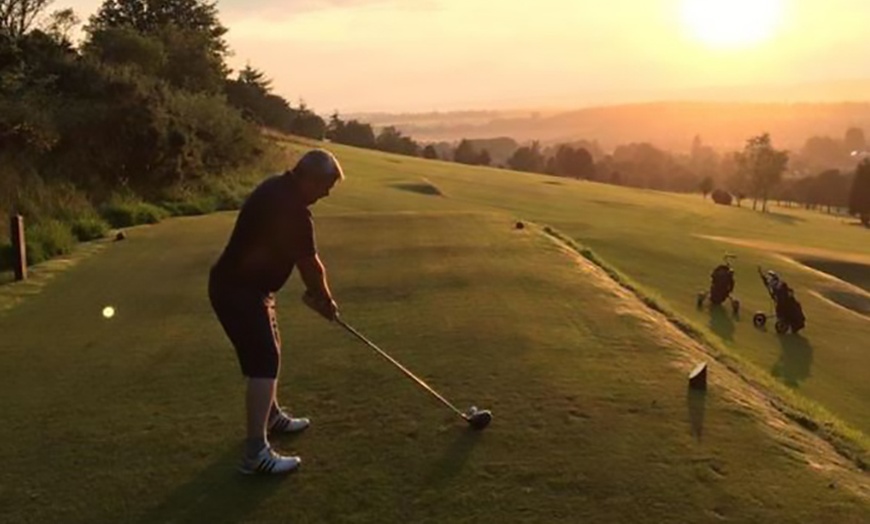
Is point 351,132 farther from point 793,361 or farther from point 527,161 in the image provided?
point 793,361

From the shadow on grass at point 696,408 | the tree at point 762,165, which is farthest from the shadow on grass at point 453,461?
the tree at point 762,165

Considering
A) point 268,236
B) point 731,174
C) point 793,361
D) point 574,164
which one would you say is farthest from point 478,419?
point 574,164

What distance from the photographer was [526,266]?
16.0 meters

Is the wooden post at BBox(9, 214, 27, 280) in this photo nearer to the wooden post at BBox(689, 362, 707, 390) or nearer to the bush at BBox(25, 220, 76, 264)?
the bush at BBox(25, 220, 76, 264)

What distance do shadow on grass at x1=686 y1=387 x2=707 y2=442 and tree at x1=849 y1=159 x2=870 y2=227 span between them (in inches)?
3422

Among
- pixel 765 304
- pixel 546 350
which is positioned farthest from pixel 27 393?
pixel 765 304

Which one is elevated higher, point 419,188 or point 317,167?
point 317,167

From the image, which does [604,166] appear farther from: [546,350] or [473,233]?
[546,350]

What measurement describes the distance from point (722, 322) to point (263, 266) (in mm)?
15856

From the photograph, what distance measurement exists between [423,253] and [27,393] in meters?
9.68

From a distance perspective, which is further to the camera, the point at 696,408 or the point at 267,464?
the point at 696,408

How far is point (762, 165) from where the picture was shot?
96.4 meters

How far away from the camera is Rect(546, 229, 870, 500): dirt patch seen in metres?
6.98

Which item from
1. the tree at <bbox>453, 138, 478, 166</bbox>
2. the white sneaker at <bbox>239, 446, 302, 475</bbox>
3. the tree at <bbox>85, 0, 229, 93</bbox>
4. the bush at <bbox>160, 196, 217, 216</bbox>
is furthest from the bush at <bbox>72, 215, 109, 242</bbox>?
the tree at <bbox>453, 138, 478, 166</bbox>
